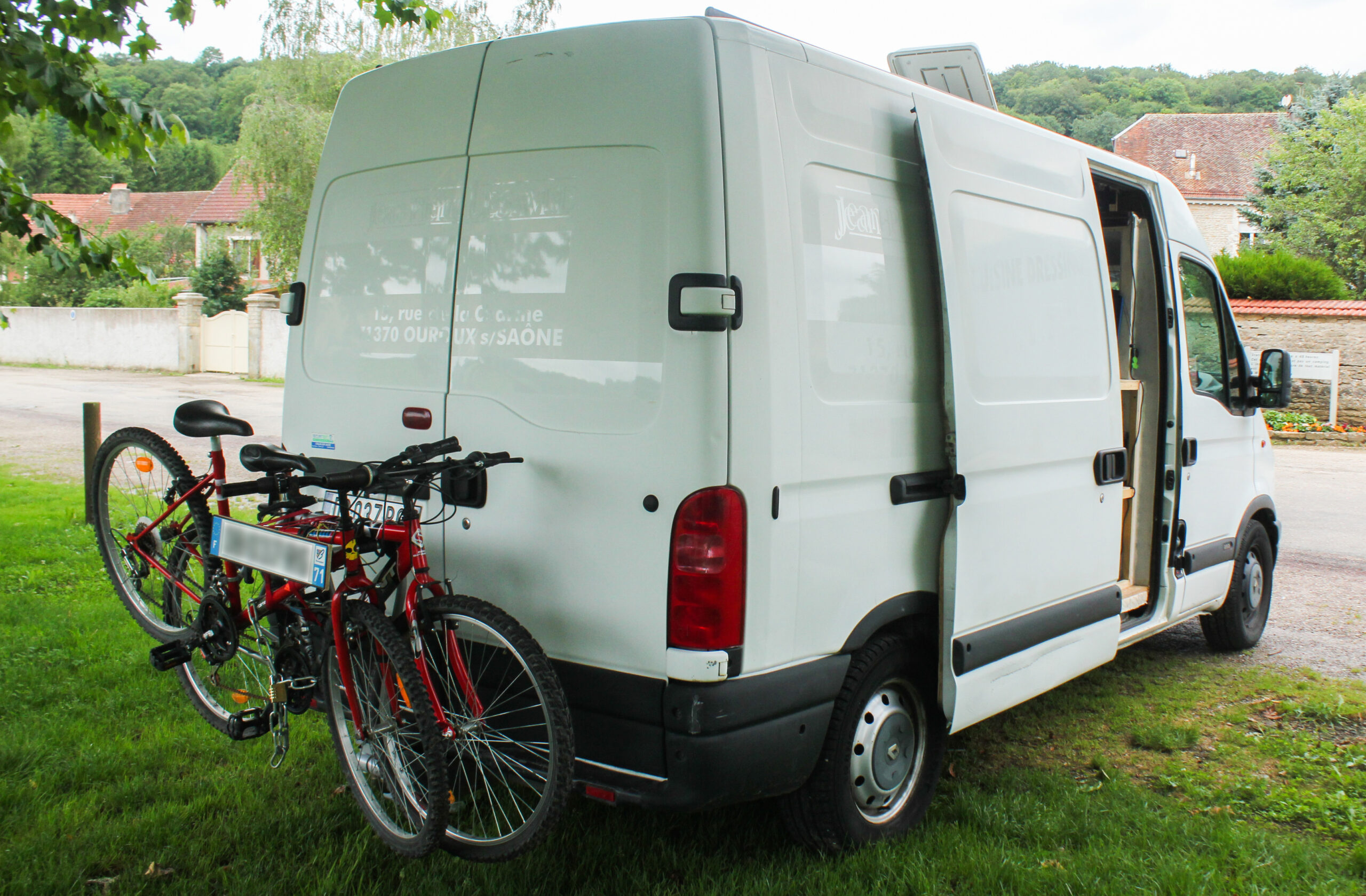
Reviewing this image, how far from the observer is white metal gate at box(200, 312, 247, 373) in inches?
1153

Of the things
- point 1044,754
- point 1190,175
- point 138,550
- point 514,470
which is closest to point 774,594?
point 514,470

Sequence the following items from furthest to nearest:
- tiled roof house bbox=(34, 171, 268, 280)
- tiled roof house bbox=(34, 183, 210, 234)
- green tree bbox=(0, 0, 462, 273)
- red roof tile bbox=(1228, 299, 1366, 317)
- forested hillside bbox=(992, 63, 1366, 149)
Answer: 1. forested hillside bbox=(992, 63, 1366, 149)
2. tiled roof house bbox=(34, 183, 210, 234)
3. tiled roof house bbox=(34, 171, 268, 280)
4. red roof tile bbox=(1228, 299, 1366, 317)
5. green tree bbox=(0, 0, 462, 273)

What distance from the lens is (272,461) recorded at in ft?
10.4

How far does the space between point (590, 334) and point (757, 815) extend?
1.72 m

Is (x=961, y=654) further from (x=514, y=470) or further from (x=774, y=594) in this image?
(x=514, y=470)

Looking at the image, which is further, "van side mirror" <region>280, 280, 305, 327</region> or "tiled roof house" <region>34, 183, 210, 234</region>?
"tiled roof house" <region>34, 183, 210, 234</region>

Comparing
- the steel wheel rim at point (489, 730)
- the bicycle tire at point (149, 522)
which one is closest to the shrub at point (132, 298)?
the bicycle tire at point (149, 522)

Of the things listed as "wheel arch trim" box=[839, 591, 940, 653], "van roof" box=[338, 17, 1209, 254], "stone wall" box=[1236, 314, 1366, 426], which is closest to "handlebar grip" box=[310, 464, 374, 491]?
"van roof" box=[338, 17, 1209, 254]

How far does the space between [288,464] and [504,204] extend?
0.99 m

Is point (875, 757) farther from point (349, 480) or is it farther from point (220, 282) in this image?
point (220, 282)

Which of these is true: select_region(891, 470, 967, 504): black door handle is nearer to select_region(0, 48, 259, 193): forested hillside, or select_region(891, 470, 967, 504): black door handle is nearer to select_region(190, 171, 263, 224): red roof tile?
select_region(0, 48, 259, 193): forested hillside

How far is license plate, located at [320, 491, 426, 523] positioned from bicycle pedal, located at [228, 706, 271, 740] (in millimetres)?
675

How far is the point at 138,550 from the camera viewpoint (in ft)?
14.2

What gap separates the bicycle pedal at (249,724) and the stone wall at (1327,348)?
19498 millimetres
